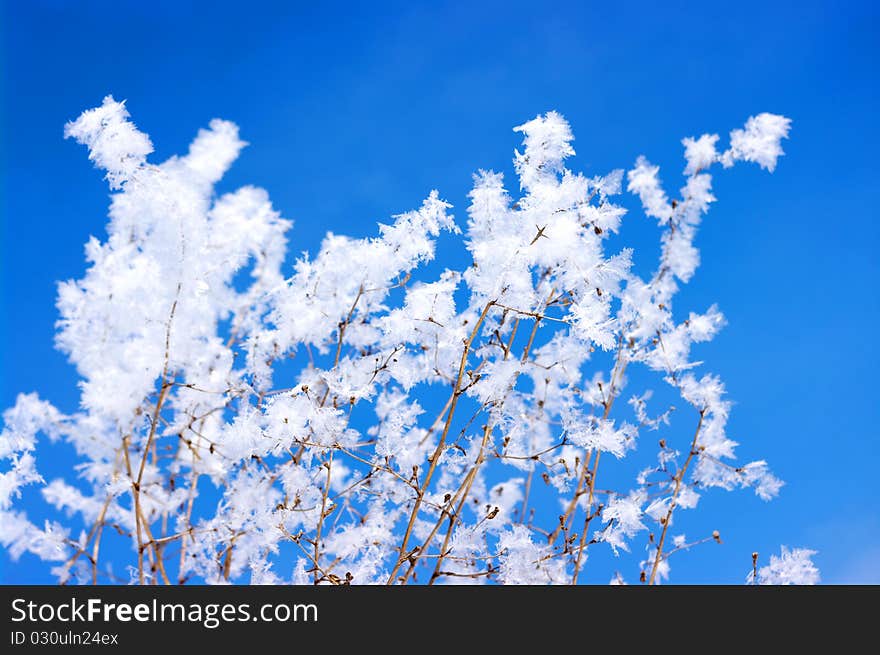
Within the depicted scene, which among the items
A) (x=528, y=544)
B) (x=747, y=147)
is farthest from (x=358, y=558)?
(x=747, y=147)

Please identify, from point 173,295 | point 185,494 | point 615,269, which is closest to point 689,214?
point 615,269

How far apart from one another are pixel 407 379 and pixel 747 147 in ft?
5.48

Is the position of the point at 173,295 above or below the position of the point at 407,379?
above

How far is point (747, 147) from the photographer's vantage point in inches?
107

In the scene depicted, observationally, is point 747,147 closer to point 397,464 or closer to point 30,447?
point 397,464

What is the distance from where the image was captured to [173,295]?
2.07 metres

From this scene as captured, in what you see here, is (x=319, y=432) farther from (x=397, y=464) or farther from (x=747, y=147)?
(x=747, y=147)

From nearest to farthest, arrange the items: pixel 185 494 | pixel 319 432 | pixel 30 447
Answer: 1. pixel 319 432
2. pixel 30 447
3. pixel 185 494

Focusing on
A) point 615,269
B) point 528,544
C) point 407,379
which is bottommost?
point 528,544
